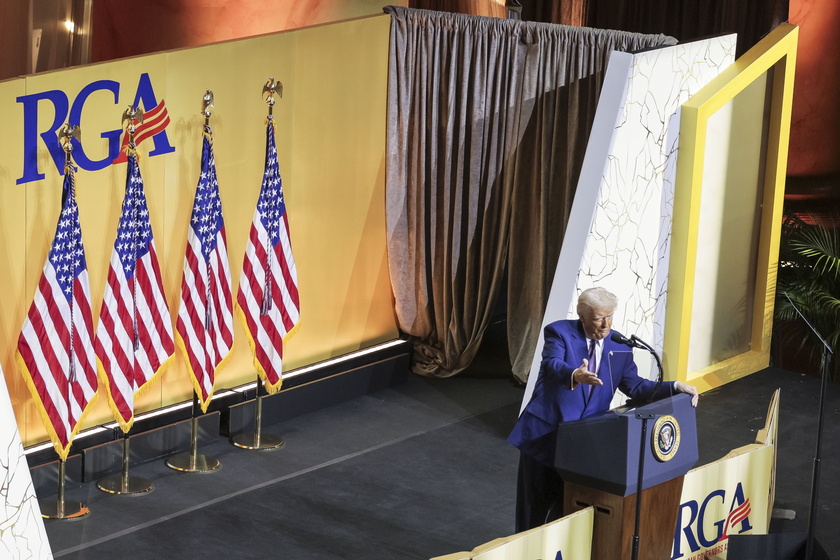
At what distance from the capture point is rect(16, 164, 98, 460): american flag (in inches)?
248

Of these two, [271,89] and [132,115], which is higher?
[271,89]

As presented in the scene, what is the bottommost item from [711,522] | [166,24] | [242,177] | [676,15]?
[711,522]

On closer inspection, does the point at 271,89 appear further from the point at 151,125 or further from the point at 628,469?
the point at 628,469

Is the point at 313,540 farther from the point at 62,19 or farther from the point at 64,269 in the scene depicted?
the point at 62,19

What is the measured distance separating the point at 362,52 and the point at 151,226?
2.16 m

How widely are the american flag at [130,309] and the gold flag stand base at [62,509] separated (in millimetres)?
423

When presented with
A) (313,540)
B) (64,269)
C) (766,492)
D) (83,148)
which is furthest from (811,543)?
(83,148)

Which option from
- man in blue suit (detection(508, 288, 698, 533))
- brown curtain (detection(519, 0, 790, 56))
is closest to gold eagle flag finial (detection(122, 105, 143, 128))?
man in blue suit (detection(508, 288, 698, 533))

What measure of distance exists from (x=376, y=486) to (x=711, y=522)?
2.28 metres

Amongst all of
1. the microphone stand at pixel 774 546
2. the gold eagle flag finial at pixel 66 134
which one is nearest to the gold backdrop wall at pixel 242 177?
the gold eagle flag finial at pixel 66 134

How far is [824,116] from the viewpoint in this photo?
10.3m

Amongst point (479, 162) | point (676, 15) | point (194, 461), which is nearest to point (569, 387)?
point (194, 461)

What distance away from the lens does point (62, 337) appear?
6387mm

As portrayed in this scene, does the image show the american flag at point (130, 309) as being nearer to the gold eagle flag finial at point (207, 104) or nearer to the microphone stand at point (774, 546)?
the gold eagle flag finial at point (207, 104)
